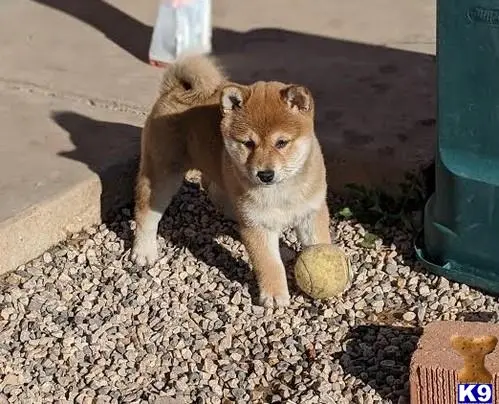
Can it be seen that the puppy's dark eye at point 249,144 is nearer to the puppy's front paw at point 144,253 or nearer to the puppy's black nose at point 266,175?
the puppy's black nose at point 266,175

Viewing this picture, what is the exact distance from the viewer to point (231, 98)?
411cm

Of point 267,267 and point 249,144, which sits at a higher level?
point 249,144

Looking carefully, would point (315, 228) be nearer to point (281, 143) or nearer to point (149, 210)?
point (281, 143)

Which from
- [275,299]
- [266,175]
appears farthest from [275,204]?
[275,299]

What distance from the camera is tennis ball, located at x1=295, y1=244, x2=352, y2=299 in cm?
413

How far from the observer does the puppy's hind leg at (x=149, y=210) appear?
4652 mm

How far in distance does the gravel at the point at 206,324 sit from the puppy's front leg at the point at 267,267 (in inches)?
2.2

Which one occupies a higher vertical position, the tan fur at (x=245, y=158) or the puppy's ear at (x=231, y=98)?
the puppy's ear at (x=231, y=98)

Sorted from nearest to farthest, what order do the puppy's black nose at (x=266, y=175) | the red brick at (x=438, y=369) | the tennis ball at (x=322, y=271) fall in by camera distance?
the red brick at (x=438, y=369) → the puppy's black nose at (x=266, y=175) → the tennis ball at (x=322, y=271)

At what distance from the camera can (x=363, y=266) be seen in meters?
4.47

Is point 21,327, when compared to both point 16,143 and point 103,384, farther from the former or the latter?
point 16,143

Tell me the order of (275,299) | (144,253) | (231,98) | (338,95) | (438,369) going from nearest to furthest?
(438,369), (231,98), (275,299), (144,253), (338,95)

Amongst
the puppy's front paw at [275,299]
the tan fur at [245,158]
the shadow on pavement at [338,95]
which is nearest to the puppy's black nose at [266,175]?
the tan fur at [245,158]

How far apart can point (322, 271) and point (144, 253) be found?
895 millimetres
